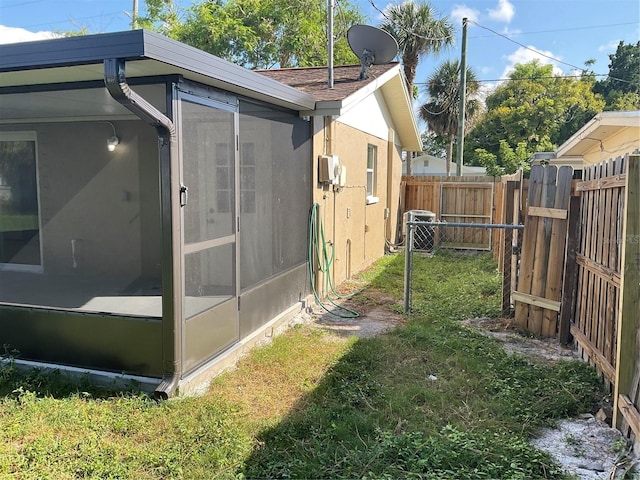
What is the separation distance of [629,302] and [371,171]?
705 centimetres

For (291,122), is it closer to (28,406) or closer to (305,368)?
(305,368)

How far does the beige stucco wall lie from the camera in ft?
22.1

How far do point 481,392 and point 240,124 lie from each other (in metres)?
3.00

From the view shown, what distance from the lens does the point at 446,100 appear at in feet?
A: 71.4

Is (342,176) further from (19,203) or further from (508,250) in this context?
(19,203)

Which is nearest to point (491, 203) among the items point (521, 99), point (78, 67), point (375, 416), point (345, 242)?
point (345, 242)

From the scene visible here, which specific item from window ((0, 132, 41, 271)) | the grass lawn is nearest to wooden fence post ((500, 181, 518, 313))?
the grass lawn

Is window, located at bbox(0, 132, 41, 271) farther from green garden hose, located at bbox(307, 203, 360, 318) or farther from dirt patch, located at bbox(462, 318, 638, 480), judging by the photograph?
dirt patch, located at bbox(462, 318, 638, 480)

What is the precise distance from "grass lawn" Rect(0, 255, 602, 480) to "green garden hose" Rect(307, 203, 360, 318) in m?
1.34

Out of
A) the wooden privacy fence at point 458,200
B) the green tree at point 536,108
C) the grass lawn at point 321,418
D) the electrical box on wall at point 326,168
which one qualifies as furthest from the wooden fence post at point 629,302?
the green tree at point 536,108

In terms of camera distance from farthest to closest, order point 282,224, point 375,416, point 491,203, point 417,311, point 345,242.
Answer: point 491,203 < point 345,242 < point 417,311 < point 282,224 < point 375,416

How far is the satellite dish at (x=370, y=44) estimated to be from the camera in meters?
7.50

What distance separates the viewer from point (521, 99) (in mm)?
30422

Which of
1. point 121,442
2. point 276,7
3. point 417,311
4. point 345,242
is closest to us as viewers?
point 121,442
